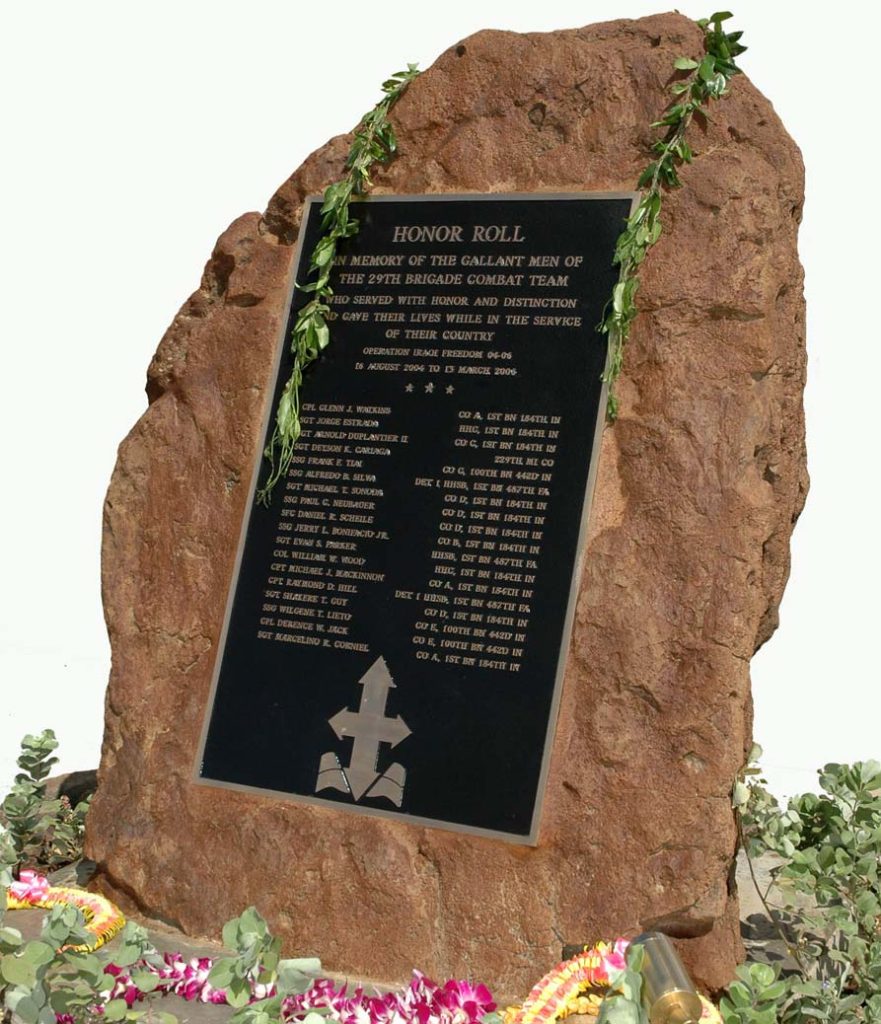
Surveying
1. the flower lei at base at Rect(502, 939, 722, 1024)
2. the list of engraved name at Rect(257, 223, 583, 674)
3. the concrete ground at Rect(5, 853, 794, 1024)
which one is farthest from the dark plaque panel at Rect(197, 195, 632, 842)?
the concrete ground at Rect(5, 853, 794, 1024)

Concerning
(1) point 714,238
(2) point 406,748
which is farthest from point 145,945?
(1) point 714,238

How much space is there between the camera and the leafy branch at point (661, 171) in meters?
4.39

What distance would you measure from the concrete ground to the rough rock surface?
0.08 meters

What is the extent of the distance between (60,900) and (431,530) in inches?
72.2

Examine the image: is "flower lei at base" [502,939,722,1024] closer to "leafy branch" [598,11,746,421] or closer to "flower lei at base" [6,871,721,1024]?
"flower lei at base" [6,871,721,1024]

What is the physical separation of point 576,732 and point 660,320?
1.34m

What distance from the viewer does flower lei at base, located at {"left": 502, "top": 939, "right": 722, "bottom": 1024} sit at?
3.84 m

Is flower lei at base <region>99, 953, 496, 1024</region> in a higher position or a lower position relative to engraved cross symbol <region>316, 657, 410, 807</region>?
lower

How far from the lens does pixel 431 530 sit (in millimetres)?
4535

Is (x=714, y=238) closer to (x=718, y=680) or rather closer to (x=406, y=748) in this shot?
(x=718, y=680)

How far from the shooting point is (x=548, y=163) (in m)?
4.66

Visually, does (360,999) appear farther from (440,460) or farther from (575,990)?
(440,460)

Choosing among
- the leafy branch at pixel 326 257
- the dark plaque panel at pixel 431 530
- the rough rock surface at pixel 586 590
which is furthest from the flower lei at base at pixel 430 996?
the leafy branch at pixel 326 257

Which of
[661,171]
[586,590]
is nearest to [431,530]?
[586,590]
